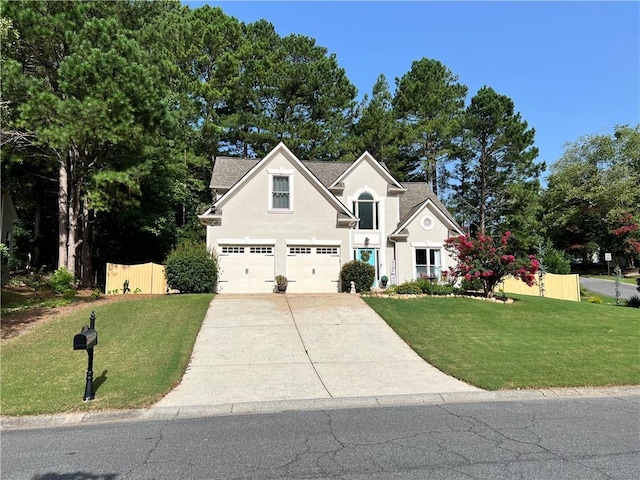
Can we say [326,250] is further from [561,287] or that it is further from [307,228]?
[561,287]

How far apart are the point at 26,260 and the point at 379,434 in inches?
1361

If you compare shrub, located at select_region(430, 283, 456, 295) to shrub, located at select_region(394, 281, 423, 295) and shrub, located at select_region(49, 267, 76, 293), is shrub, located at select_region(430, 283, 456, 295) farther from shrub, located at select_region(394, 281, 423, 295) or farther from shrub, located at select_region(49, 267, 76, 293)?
shrub, located at select_region(49, 267, 76, 293)

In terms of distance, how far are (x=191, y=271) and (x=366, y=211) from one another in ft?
34.3

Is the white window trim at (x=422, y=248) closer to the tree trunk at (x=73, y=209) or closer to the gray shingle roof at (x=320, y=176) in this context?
the gray shingle roof at (x=320, y=176)

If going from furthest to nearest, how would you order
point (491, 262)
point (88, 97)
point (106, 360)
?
point (491, 262) → point (88, 97) → point (106, 360)

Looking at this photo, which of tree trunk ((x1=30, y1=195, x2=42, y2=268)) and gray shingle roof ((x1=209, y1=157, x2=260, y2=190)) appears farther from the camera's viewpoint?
tree trunk ((x1=30, y1=195, x2=42, y2=268))

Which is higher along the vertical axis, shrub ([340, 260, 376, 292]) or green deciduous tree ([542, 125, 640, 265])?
green deciduous tree ([542, 125, 640, 265])

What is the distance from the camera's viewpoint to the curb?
671cm

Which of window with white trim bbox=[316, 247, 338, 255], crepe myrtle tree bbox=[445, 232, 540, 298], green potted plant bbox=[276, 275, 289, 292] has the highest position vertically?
window with white trim bbox=[316, 247, 338, 255]

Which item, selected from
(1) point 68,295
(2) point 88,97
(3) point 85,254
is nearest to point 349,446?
(1) point 68,295

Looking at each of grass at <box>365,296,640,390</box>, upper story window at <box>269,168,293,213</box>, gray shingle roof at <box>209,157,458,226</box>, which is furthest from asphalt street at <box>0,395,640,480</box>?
gray shingle roof at <box>209,157,458,226</box>

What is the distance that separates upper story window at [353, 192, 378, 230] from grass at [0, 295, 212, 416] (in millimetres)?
11809

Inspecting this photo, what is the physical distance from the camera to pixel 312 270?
21594 millimetres

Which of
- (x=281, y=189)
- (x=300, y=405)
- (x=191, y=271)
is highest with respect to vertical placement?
(x=281, y=189)
